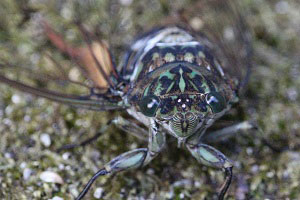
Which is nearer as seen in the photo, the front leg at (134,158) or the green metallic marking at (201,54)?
the front leg at (134,158)

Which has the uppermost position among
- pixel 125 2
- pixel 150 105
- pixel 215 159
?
pixel 125 2

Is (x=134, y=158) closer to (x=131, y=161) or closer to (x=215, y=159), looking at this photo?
(x=131, y=161)

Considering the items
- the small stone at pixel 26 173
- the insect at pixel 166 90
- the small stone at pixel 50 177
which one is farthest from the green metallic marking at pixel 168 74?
the small stone at pixel 26 173

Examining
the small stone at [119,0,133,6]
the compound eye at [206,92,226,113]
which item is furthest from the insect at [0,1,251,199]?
the small stone at [119,0,133,6]

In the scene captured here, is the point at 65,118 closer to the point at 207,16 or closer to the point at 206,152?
the point at 206,152

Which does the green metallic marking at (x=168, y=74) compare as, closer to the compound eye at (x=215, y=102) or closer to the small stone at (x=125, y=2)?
the compound eye at (x=215, y=102)

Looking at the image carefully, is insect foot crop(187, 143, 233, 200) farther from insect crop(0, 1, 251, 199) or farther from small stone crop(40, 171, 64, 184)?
small stone crop(40, 171, 64, 184)

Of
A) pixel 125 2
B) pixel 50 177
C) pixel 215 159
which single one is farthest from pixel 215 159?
pixel 125 2
